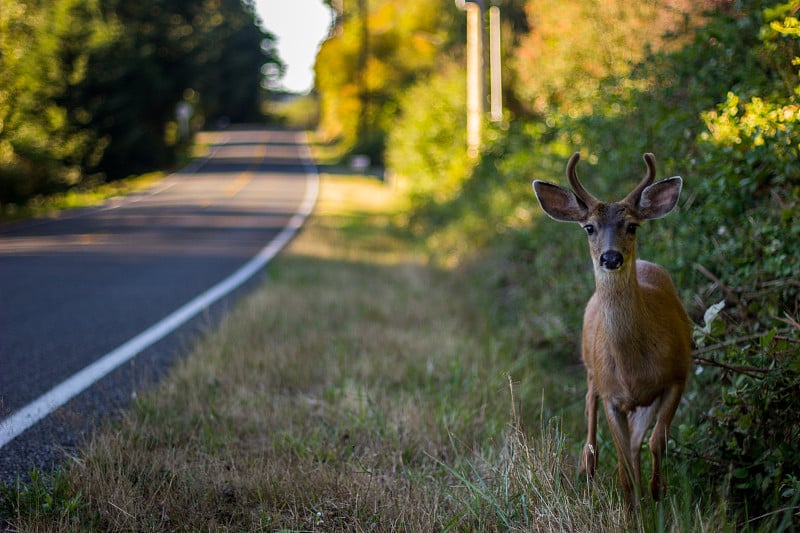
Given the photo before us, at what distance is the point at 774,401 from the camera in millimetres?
4094

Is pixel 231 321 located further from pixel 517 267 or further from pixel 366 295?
pixel 517 267

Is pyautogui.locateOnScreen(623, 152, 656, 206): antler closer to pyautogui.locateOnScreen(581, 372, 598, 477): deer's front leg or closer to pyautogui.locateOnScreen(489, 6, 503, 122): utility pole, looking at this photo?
→ pyautogui.locateOnScreen(581, 372, 598, 477): deer's front leg

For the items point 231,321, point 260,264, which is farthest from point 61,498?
point 260,264

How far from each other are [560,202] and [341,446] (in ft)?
5.79

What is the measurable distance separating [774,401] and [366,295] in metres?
6.05

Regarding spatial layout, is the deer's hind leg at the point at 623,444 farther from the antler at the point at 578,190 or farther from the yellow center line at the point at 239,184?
the yellow center line at the point at 239,184

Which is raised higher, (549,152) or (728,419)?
(549,152)

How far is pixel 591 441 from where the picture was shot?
4.25 m

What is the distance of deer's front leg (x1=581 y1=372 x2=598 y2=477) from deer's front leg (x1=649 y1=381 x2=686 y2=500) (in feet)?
0.96

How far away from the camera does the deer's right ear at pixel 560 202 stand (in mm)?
4098

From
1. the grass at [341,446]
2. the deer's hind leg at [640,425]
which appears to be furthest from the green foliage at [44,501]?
the deer's hind leg at [640,425]

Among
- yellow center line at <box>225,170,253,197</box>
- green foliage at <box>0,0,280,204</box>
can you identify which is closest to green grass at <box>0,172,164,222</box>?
green foliage at <box>0,0,280,204</box>

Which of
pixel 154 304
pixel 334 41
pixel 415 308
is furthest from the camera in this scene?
pixel 334 41

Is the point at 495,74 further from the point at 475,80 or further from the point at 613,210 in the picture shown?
the point at 613,210
